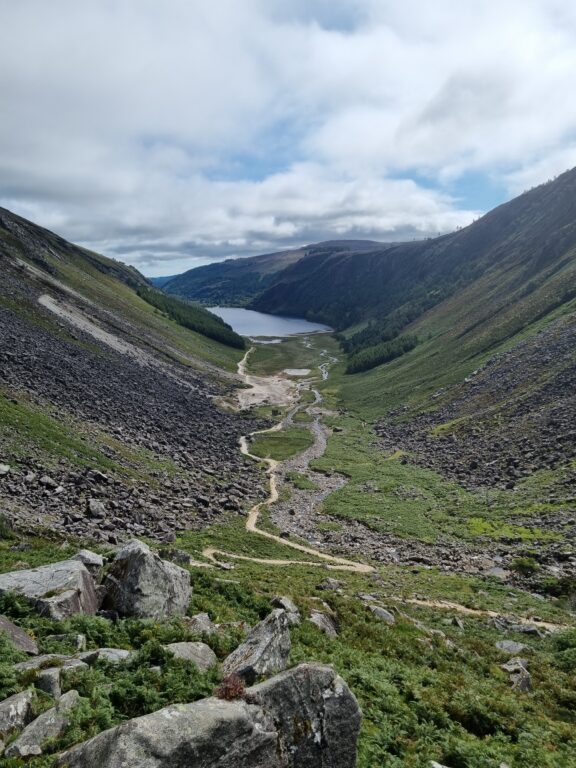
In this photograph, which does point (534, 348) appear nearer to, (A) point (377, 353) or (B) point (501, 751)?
(A) point (377, 353)

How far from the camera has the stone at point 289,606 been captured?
20.3m

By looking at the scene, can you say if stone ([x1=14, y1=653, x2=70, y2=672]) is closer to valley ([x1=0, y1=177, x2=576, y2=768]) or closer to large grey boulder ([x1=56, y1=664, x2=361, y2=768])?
valley ([x1=0, y1=177, x2=576, y2=768])

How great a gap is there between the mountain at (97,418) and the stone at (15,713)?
70.8 ft

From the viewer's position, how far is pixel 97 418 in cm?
6006

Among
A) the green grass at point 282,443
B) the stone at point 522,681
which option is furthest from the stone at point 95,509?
the green grass at point 282,443

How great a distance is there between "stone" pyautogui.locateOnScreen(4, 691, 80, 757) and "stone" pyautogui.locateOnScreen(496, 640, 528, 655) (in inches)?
853

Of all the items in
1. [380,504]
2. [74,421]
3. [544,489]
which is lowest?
[380,504]

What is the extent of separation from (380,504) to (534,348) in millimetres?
59944

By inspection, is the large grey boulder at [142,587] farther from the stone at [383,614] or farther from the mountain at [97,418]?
the mountain at [97,418]

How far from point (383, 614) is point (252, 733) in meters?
17.5

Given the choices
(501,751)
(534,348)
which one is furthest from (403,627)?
(534,348)

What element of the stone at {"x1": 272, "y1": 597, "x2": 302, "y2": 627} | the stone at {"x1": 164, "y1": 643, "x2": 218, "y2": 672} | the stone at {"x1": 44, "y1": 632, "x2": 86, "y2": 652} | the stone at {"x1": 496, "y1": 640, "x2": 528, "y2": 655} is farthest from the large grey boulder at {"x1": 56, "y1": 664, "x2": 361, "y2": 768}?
the stone at {"x1": 496, "y1": 640, "x2": 528, "y2": 655}

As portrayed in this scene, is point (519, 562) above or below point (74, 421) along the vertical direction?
below

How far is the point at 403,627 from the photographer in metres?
23.8
